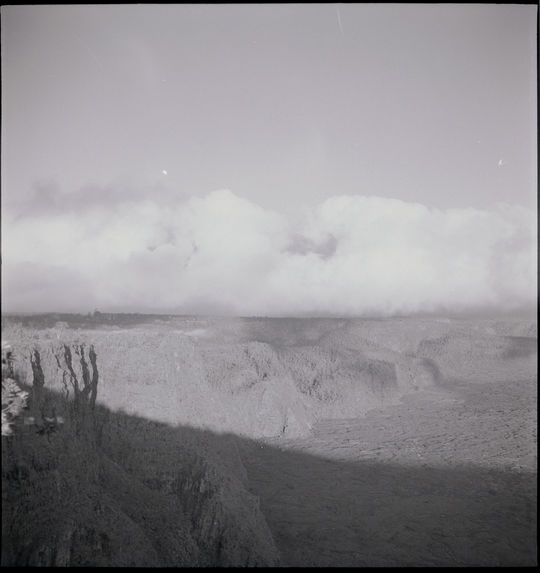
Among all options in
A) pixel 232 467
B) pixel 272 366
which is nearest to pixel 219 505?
pixel 232 467

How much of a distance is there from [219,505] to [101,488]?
360 cm

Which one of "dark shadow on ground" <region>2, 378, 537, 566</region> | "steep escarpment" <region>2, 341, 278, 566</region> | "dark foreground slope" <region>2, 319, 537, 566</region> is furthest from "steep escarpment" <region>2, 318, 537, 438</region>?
"dark shadow on ground" <region>2, 378, 537, 566</region>

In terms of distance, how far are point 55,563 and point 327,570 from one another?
752 cm

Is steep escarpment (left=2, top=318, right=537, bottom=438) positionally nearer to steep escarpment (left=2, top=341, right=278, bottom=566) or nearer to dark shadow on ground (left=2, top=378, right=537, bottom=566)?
steep escarpment (left=2, top=341, right=278, bottom=566)

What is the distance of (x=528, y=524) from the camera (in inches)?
623

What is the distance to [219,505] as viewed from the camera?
11367 mm

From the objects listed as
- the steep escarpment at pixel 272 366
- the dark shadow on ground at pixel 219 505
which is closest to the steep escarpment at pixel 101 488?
the dark shadow on ground at pixel 219 505

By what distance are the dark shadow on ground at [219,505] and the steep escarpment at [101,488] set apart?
3 centimetres

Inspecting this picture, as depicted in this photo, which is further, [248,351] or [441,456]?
[248,351]

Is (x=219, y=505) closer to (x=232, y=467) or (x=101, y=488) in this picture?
(x=101, y=488)

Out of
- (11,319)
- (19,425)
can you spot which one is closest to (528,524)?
(19,425)

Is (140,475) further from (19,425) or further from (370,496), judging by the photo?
(370,496)

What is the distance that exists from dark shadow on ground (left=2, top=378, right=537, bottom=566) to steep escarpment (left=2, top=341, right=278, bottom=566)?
3 centimetres

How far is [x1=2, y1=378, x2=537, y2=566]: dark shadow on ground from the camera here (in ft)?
25.3
